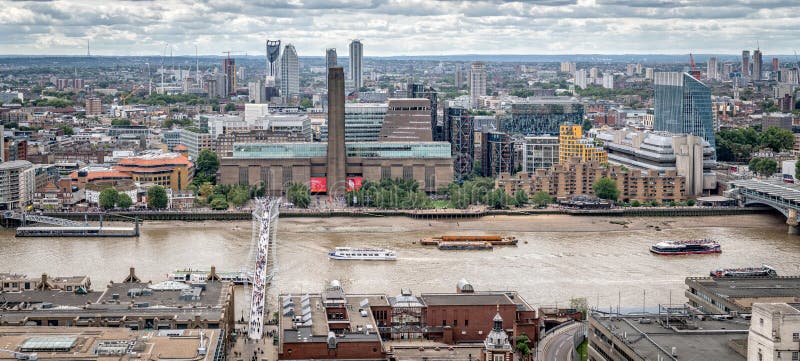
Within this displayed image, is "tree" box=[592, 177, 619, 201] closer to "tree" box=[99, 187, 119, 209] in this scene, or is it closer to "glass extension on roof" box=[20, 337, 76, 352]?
"tree" box=[99, 187, 119, 209]

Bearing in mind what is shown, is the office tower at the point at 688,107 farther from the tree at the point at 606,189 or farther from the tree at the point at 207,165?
the tree at the point at 207,165

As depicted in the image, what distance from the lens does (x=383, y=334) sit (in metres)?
22.7

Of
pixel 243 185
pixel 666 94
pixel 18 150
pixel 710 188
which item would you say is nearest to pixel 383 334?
pixel 243 185

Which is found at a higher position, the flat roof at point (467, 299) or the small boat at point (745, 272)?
the flat roof at point (467, 299)

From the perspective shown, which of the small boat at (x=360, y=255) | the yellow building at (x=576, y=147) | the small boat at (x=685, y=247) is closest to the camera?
the small boat at (x=360, y=255)

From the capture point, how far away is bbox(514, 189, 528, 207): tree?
44781 mm

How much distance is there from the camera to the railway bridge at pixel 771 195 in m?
39.3

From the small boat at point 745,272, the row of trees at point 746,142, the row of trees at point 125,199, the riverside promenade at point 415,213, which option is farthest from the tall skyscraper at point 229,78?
the small boat at point 745,272

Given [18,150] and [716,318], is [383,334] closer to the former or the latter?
[716,318]

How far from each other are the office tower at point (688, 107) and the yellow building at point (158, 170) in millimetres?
20671

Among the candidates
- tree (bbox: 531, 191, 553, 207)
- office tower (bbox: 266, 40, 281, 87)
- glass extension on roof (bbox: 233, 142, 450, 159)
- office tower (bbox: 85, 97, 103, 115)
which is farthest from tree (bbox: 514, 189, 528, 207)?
office tower (bbox: 266, 40, 281, 87)

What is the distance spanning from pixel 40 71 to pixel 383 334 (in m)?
138

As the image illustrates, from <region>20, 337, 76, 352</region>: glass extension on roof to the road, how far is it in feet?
26.5

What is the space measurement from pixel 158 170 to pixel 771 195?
2162 cm
